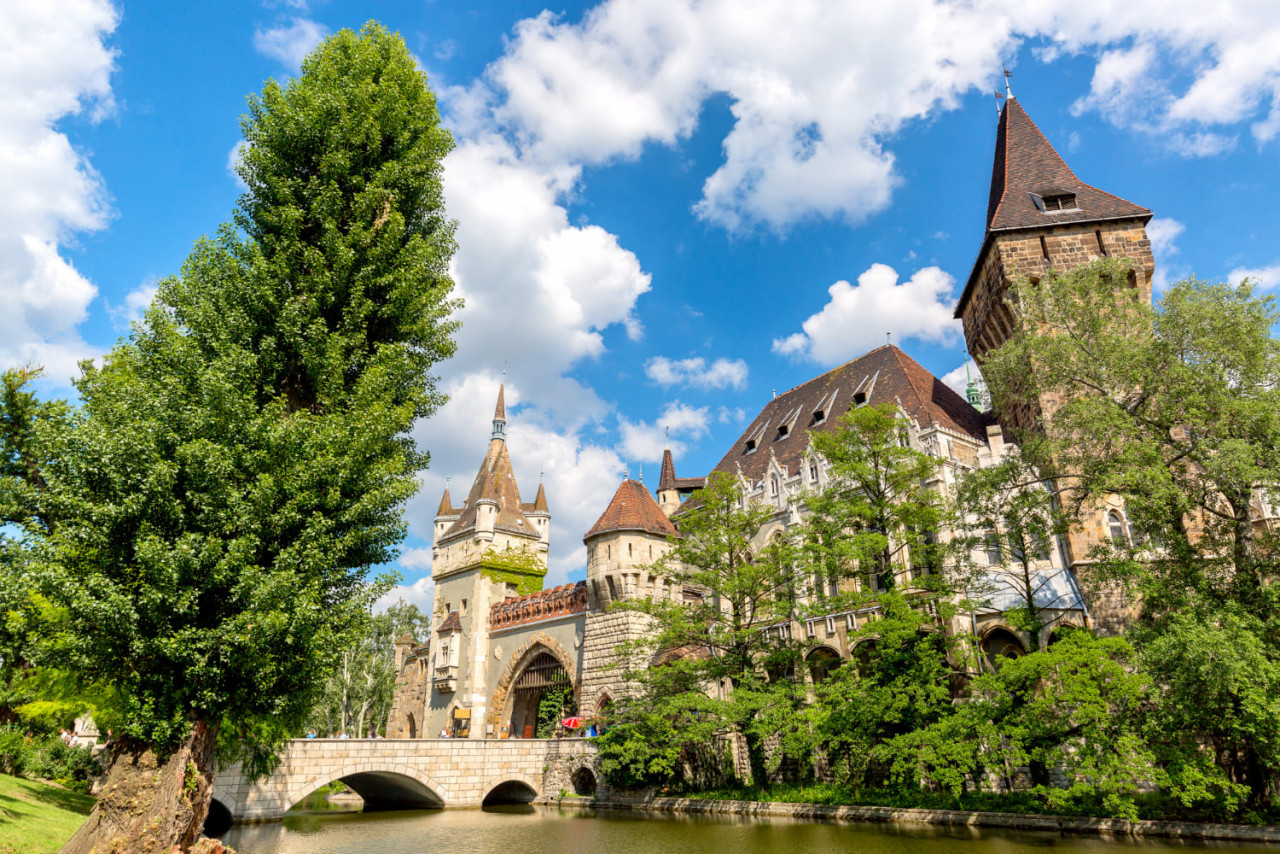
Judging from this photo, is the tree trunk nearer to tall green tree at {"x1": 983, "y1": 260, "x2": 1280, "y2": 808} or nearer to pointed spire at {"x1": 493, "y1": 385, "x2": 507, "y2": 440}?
tall green tree at {"x1": 983, "y1": 260, "x2": 1280, "y2": 808}

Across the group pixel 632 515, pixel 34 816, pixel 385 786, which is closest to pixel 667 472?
pixel 632 515

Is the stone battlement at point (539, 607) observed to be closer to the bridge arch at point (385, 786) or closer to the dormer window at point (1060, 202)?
the bridge arch at point (385, 786)

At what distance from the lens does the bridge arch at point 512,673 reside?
34.9 meters

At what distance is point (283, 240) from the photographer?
483 inches

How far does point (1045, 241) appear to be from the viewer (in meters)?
25.0

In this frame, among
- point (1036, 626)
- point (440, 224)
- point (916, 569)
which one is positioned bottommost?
point (1036, 626)

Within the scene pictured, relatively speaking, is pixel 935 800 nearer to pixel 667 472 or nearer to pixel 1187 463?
pixel 1187 463

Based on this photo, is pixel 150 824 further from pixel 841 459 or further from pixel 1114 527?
pixel 1114 527

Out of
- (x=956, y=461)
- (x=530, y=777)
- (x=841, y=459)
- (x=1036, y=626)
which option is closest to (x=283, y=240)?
(x=841, y=459)

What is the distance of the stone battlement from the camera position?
33.9 metres

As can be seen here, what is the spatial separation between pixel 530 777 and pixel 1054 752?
63.5 feet

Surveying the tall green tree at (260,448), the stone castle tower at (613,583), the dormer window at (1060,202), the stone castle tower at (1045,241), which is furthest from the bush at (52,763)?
the dormer window at (1060,202)

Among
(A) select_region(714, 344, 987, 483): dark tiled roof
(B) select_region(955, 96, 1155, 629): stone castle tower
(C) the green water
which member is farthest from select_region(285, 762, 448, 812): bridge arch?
(B) select_region(955, 96, 1155, 629): stone castle tower

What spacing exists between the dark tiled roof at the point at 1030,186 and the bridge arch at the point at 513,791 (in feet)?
83.6
